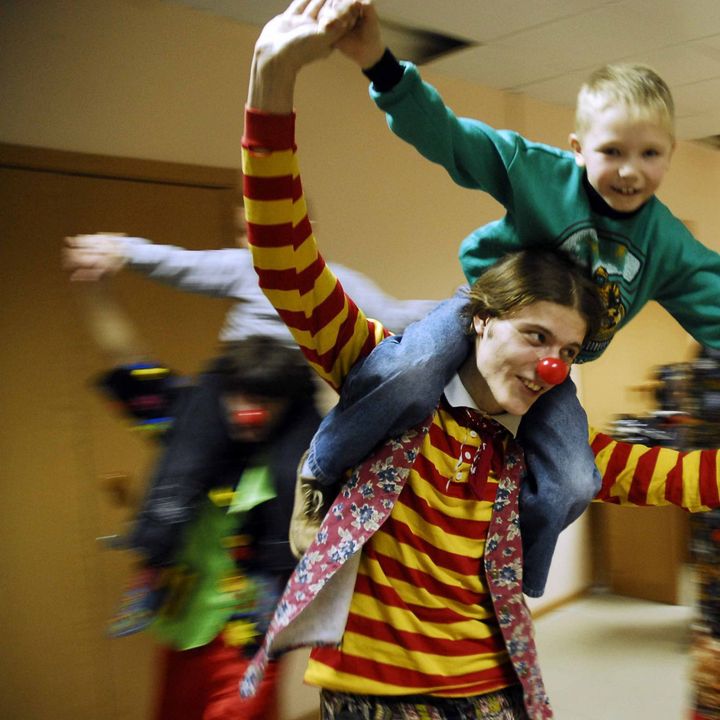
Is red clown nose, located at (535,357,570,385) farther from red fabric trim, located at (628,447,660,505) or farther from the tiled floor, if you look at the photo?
the tiled floor

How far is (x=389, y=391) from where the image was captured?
3.14 ft

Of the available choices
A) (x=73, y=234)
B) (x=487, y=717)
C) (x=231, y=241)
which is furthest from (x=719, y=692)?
(x=73, y=234)

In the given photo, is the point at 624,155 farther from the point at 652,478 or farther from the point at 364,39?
the point at 652,478

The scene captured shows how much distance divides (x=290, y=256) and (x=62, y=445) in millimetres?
1582

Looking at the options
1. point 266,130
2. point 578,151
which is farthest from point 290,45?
point 578,151

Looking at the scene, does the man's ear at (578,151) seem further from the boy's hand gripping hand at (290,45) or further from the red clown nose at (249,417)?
the red clown nose at (249,417)

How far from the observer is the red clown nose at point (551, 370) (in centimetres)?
96

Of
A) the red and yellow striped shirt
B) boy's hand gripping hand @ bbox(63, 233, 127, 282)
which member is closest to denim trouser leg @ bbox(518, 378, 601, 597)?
the red and yellow striped shirt

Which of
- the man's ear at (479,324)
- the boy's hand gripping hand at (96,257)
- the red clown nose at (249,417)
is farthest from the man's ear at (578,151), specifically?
the boy's hand gripping hand at (96,257)

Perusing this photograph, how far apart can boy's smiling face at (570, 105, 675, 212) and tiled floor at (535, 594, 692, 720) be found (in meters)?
2.39

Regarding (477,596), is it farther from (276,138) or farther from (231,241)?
(231,241)

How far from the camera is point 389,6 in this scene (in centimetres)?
246

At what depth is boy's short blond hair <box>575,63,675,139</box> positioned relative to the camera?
100 cm

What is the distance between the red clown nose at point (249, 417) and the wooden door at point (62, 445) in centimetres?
93
